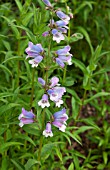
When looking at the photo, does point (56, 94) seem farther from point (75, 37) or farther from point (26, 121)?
point (75, 37)

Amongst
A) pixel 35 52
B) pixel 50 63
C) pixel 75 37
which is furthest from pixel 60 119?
pixel 75 37

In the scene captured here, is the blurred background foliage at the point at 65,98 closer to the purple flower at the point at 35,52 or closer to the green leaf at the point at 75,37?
the green leaf at the point at 75,37

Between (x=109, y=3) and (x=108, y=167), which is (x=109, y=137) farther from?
(x=109, y=3)

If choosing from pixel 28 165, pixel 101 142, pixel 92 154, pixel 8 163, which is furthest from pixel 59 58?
pixel 92 154

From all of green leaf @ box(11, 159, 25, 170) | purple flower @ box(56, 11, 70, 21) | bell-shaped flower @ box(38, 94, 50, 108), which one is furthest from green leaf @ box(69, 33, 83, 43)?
green leaf @ box(11, 159, 25, 170)

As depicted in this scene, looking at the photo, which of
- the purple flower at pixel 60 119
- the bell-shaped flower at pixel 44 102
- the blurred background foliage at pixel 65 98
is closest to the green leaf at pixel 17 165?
the blurred background foliage at pixel 65 98

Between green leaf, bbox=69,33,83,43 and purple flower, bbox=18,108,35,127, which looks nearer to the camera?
purple flower, bbox=18,108,35,127

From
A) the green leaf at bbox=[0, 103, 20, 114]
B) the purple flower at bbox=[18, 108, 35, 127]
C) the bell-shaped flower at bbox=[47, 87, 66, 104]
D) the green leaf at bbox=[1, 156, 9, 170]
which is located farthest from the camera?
the green leaf at bbox=[1, 156, 9, 170]

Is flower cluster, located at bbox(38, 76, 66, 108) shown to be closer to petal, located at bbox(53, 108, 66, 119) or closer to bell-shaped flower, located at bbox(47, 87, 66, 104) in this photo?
bell-shaped flower, located at bbox(47, 87, 66, 104)
